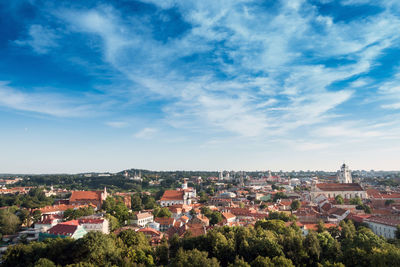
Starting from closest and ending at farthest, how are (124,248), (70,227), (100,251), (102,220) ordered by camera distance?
(100,251), (124,248), (70,227), (102,220)

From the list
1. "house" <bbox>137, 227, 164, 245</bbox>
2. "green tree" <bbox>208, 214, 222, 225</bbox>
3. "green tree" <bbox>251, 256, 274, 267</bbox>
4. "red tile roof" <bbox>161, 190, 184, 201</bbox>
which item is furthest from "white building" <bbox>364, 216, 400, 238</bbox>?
"red tile roof" <bbox>161, 190, 184, 201</bbox>

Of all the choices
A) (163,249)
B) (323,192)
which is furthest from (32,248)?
(323,192)

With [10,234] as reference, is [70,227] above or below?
above

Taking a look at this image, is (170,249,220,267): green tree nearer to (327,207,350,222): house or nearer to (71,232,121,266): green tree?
(71,232,121,266): green tree

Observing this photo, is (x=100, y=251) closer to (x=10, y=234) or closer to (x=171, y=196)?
(x=10, y=234)

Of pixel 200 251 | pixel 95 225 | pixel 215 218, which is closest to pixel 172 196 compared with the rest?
pixel 215 218

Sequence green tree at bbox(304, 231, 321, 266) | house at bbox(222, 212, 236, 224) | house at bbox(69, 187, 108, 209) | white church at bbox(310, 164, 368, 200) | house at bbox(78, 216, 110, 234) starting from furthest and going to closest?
white church at bbox(310, 164, 368, 200) < house at bbox(69, 187, 108, 209) < house at bbox(222, 212, 236, 224) < house at bbox(78, 216, 110, 234) < green tree at bbox(304, 231, 321, 266)

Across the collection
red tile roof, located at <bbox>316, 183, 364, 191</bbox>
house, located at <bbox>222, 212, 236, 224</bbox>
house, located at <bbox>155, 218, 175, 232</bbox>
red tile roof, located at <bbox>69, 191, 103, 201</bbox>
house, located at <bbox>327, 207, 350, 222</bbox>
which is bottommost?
house, located at <bbox>155, 218, 175, 232</bbox>

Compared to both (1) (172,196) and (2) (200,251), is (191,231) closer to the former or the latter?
(2) (200,251)
